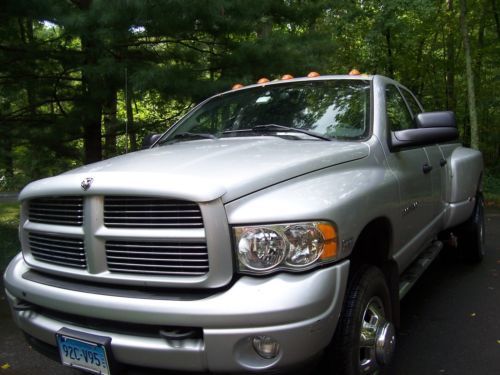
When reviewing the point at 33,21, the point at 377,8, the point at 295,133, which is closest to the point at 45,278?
the point at 295,133

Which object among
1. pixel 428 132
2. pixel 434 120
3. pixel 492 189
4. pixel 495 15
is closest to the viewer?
pixel 428 132

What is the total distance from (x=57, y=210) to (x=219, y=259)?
3.22 feet

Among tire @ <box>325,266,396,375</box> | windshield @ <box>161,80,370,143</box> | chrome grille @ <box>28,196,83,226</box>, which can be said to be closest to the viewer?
tire @ <box>325,266,396,375</box>

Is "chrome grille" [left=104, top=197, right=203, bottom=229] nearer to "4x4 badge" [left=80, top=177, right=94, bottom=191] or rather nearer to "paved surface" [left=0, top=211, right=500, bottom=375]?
"4x4 badge" [left=80, top=177, right=94, bottom=191]

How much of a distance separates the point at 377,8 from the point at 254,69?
826cm

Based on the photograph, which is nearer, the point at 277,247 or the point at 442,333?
the point at 277,247

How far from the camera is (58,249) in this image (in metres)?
2.54

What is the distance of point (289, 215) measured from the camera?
2.09m

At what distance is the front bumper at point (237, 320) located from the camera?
6.46 ft

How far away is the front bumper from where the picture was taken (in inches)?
77.5

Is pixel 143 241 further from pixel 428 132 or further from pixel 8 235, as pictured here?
pixel 8 235

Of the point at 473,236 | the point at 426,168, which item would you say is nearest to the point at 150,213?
the point at 426,168

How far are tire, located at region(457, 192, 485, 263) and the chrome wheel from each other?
2.86 metres

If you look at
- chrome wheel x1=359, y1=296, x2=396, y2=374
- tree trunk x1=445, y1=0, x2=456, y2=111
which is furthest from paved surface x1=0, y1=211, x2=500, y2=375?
tree trunk x1=445, y1=0, x2=456, y2=111
